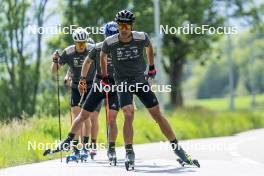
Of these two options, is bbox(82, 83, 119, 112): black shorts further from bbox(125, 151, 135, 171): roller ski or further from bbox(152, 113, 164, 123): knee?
bbox(125, 151, 135, 171): roller ski

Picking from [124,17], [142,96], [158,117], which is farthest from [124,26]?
[158,117]

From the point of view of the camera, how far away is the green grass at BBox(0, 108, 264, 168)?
46.7 ft

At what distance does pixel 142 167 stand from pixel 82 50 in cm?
263

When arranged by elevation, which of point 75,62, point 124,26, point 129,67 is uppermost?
point 124,26

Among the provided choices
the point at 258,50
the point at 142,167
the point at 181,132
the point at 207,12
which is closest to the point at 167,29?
the point at 207,12

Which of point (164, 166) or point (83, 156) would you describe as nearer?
point (164, 166)

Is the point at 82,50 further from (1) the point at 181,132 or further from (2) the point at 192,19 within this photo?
(2) the point at 192,19

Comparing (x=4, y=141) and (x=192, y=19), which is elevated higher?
(x=192, y=19)

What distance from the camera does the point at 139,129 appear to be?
21344 mm

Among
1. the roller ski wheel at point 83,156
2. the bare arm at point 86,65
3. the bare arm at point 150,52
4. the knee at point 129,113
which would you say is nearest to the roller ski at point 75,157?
the roller ski wheel at point 83,156

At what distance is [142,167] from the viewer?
11125 mm

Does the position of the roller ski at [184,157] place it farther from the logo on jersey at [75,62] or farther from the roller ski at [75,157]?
the logo on jersey at [75,62]

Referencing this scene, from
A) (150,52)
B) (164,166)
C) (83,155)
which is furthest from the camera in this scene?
(83,155)

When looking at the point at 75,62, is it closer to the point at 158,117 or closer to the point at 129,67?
the point at 129,67
